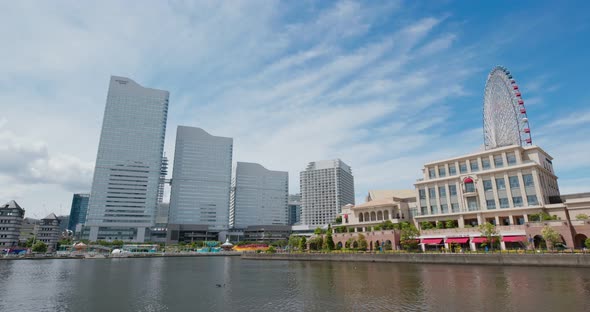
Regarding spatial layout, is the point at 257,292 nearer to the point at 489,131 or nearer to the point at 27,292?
the point at 27,292

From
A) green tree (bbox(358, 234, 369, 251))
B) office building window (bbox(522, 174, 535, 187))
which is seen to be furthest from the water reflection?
green tree (bbox(358, 234, 369, 251))

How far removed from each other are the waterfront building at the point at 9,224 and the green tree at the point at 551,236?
196 meters

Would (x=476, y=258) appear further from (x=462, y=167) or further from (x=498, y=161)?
(x=462, y=167)

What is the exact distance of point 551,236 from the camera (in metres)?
70.0

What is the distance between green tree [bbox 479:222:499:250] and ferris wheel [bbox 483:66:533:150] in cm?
2560

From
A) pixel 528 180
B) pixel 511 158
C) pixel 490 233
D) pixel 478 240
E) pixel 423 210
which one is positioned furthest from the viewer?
pixel 423 210

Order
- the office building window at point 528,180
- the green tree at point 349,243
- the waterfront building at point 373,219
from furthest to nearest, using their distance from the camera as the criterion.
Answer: the green tree at point 349,243 → the waterfront building at point 373,219 → the office building window at point 528,180

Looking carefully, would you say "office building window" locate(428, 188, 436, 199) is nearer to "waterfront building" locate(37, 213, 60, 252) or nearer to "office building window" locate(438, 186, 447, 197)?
"office building window" locate(438, 186, 447, 197)

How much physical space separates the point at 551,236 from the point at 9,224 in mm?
198024

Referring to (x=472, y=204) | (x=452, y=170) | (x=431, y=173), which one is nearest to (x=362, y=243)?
(x=431, y=173)

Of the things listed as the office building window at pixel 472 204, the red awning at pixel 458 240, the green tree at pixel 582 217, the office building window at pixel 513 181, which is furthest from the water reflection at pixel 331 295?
the office building window at pixel 472 204

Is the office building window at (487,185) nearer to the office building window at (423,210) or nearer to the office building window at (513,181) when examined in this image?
the office building window at (513,181)

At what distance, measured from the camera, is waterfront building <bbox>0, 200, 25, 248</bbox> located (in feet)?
494

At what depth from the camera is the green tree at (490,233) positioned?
261 feet
